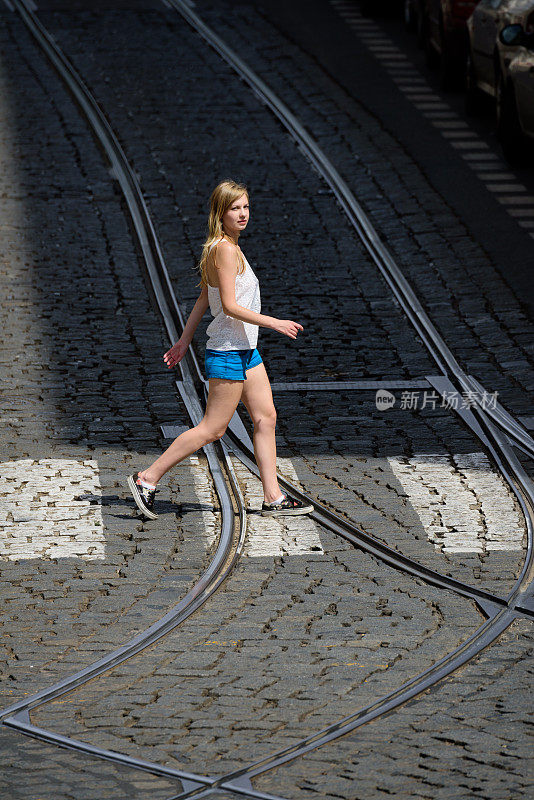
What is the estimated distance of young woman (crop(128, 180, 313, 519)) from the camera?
815 centimetres

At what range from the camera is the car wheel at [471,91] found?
1819 cm

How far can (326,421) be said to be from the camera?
1016 centimetres

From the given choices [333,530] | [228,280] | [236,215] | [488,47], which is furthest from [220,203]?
[488,47]

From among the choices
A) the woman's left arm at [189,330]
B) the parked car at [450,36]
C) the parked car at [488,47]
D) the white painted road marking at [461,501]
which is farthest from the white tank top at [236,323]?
the parked car at [450,36]

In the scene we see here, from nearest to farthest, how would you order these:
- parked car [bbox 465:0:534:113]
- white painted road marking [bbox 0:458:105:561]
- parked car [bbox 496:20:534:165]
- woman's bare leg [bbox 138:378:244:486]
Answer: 1. white painted road marking [bbox 0:458:105:561]
2. woman's bare leg [bbox 138:378:244:486]
3. parked car [bbox 496:20:534:165]
4. parked car [bbox 465:0:534:113]

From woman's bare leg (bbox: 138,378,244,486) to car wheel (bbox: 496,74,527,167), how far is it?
8.71 metres

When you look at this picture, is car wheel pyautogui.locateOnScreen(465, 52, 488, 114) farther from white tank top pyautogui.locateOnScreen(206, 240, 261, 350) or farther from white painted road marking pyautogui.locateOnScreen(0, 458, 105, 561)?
white tank top pyautogui.locateOnScreen(206, 240, 261, 350)

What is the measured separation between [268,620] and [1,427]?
11.4 ft

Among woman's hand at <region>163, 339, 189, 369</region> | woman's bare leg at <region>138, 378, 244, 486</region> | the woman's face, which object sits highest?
the woman's face

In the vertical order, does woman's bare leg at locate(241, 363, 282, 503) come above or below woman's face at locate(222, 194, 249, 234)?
below

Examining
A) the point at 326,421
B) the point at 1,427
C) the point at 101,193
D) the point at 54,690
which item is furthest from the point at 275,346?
the point at 54,690

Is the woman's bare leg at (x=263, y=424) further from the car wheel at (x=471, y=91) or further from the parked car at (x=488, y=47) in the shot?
the car wheel at (x=471, y=91)

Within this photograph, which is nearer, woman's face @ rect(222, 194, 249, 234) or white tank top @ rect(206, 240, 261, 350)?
woman's face @ rect(222, 194, 249, 234)

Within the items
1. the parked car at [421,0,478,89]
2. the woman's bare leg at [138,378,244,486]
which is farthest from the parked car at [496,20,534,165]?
the woman's bare leg at [138,378,244,486]
